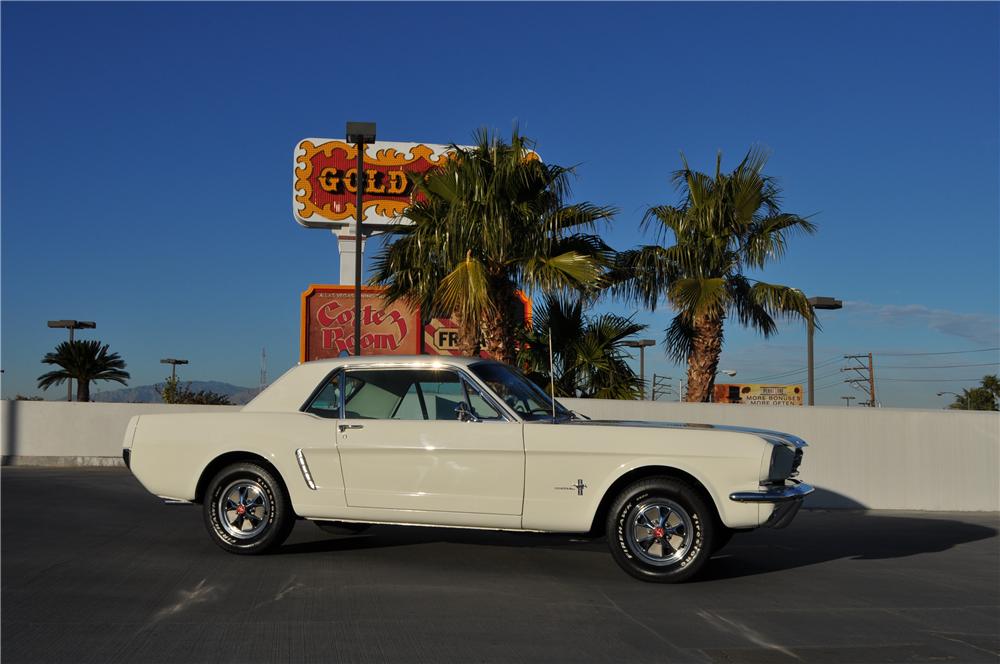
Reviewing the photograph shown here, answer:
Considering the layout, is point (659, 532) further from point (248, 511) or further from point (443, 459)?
point (248, 511)

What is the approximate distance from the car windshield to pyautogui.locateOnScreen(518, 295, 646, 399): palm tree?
8343 millimetres

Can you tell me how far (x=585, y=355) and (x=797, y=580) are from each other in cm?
926

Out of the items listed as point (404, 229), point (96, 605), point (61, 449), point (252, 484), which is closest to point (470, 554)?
point (252, 484)

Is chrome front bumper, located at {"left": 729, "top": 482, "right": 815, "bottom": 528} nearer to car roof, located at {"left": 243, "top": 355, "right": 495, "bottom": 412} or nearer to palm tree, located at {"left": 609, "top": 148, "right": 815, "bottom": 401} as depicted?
car roof, located at {"left": 243, "top": 355, "right": 495, "bottom": 412}

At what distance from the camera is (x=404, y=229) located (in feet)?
52.9

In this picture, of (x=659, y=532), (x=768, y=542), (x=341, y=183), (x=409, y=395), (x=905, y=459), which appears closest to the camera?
(x=659, y=532)

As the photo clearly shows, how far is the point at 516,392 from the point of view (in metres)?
7.37

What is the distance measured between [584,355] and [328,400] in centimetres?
905

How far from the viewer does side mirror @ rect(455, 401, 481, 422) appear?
6.91 metres

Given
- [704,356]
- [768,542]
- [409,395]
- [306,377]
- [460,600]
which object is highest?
[704,356]

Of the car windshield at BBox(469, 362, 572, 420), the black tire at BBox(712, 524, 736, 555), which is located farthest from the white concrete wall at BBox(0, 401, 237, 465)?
the black tire at BBox(712, 524, 736, 555)

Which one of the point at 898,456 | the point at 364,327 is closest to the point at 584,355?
the point at 898,456

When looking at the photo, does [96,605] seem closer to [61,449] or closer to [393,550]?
[393,550]

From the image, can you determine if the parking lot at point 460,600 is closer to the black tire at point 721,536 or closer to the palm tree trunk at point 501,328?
the black tire at point 721,536
